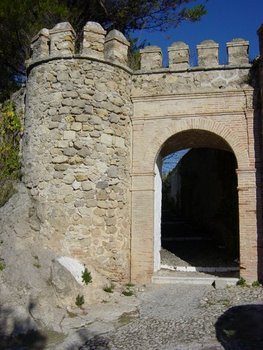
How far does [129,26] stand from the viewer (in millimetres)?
11875

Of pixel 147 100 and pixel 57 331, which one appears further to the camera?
pixel 147 100

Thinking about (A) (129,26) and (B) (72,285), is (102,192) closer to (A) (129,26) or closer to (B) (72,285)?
(B) (72,285)

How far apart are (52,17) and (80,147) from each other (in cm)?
458

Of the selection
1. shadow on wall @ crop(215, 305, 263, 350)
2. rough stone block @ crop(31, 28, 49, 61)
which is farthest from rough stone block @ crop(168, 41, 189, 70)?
shadow on wall @ crop(215, 305, 263, 350)

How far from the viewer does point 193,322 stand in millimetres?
5605

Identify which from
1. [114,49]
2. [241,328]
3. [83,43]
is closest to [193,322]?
[241,328]

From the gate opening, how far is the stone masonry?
914 millimetres

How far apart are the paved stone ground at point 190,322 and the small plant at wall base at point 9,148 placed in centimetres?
351

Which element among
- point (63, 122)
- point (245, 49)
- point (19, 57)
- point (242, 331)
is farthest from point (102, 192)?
point (19, 57)

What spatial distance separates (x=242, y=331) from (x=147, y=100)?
5.21m

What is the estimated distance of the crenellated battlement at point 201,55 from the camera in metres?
8.34

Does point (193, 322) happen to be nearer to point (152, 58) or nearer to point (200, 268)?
point (200, 268)

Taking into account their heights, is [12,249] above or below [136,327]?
above

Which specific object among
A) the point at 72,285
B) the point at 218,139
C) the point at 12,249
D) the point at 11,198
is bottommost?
the point at 72,285
